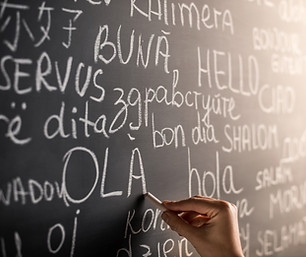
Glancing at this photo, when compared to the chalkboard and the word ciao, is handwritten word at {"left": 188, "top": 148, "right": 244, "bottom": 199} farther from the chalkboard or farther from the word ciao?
the word ciao

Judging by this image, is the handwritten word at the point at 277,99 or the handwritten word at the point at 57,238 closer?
the handwritten word at the point at 57,238

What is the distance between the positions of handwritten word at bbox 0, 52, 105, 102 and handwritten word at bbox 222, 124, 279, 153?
51 cm

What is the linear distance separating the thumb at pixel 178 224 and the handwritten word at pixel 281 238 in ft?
1.57

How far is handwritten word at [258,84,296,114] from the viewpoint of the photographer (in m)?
1.54

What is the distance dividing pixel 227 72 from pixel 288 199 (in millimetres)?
566

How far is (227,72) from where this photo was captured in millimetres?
1408

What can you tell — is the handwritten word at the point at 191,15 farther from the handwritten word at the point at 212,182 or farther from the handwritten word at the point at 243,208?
the handwritten word at the point at 243,208

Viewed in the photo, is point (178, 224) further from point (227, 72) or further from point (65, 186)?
point (227, 72)

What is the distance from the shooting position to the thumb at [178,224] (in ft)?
3.71

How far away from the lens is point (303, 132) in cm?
171

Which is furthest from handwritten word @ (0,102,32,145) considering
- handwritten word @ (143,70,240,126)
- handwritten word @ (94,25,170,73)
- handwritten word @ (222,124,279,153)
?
handwritten word @ (222,124,279,153)

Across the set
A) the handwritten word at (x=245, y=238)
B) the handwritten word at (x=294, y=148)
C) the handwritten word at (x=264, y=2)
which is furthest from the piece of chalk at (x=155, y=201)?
the handwritten word at (x=264, y=2)

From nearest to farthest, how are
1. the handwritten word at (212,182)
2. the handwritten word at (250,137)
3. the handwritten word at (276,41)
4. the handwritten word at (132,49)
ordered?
the handwritten word at (132,49), the handwritten word at (212,182), the handwritten word at (250,137), the handwritten word at (276,41)

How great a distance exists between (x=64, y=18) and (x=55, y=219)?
18.2 inches
